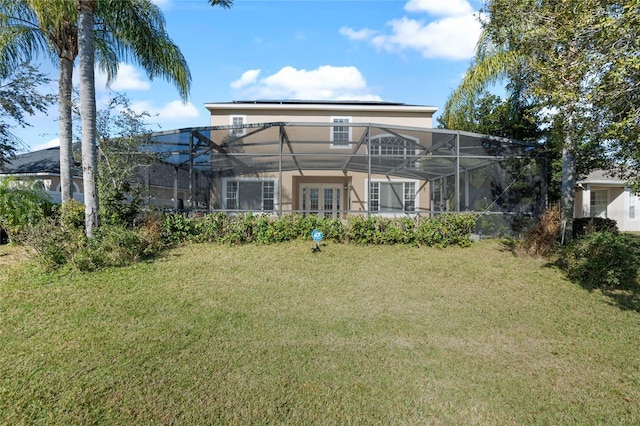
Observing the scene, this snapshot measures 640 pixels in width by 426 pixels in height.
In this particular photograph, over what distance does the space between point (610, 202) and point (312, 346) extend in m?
21.6

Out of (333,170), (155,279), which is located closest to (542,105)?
(155,279)

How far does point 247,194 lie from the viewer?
13.2 metres

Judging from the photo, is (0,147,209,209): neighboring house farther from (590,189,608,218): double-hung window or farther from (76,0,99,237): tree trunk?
(590,189,608,218): double-hung window

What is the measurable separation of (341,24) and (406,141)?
13.1ft

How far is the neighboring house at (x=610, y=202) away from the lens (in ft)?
58.6

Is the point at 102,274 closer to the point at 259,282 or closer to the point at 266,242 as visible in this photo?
the point at 259,282

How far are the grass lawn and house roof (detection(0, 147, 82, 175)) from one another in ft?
29.5

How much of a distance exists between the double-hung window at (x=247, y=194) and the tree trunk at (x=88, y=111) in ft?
18.3

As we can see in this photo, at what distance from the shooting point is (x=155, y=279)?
6.43m

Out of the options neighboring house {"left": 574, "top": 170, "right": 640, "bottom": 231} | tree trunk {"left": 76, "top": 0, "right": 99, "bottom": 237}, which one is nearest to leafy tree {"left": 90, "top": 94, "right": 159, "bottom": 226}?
tree trunk {"left": 76, "top": 0, "right": 99, "bottom": 237}

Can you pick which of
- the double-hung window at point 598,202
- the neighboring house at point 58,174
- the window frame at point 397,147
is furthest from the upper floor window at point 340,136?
the double-hung window at point 598,202

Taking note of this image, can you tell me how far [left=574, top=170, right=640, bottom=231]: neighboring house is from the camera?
58.6 feet

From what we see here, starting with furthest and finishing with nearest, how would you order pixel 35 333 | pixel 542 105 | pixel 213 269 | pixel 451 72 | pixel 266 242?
pixel 451 72 < pixel 266 242 < pixel 213 269 < pixel 542 105 < pixel 35 333

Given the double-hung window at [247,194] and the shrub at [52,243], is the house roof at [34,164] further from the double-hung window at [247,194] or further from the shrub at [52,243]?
the shrub at [52,243]
